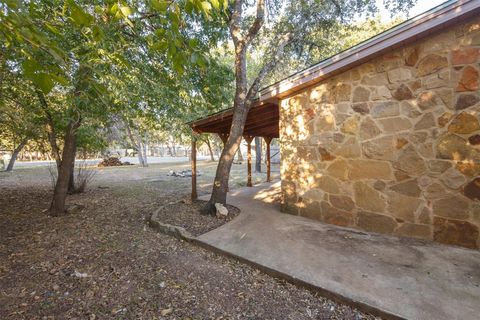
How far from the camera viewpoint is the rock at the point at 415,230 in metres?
3.63

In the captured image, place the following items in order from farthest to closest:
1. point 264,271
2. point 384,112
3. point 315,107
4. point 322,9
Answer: point 322,9
point 315,107
point 384,112
point 264,271

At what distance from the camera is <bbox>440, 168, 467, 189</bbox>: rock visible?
3.37m

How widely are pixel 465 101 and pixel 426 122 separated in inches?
19.8

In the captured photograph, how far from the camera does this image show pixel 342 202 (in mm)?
4406

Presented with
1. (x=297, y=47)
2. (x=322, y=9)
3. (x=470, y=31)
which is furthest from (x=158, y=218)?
(x=322, y=9)

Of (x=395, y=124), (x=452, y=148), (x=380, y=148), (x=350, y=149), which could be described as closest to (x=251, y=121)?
(x=350, y=149)

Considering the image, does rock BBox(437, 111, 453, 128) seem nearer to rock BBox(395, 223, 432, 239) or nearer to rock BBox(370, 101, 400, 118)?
rock BBox(370, 101, 400, 118)

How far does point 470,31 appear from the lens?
3.28m

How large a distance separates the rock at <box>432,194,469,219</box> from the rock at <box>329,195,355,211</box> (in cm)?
119

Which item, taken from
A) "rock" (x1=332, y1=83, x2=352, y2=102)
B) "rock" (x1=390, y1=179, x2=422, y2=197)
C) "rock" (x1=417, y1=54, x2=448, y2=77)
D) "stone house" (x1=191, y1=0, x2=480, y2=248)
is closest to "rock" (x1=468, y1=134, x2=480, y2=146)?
"stone house" (x1=191, y1=0, x2=480, y2=248)

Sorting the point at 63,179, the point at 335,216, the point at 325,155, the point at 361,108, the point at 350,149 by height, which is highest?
the point at 361,108

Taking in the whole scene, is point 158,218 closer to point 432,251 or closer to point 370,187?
point 370,187

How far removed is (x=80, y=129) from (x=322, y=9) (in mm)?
7203

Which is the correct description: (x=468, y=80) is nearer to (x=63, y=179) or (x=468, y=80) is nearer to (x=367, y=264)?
(x=367, y=264)
